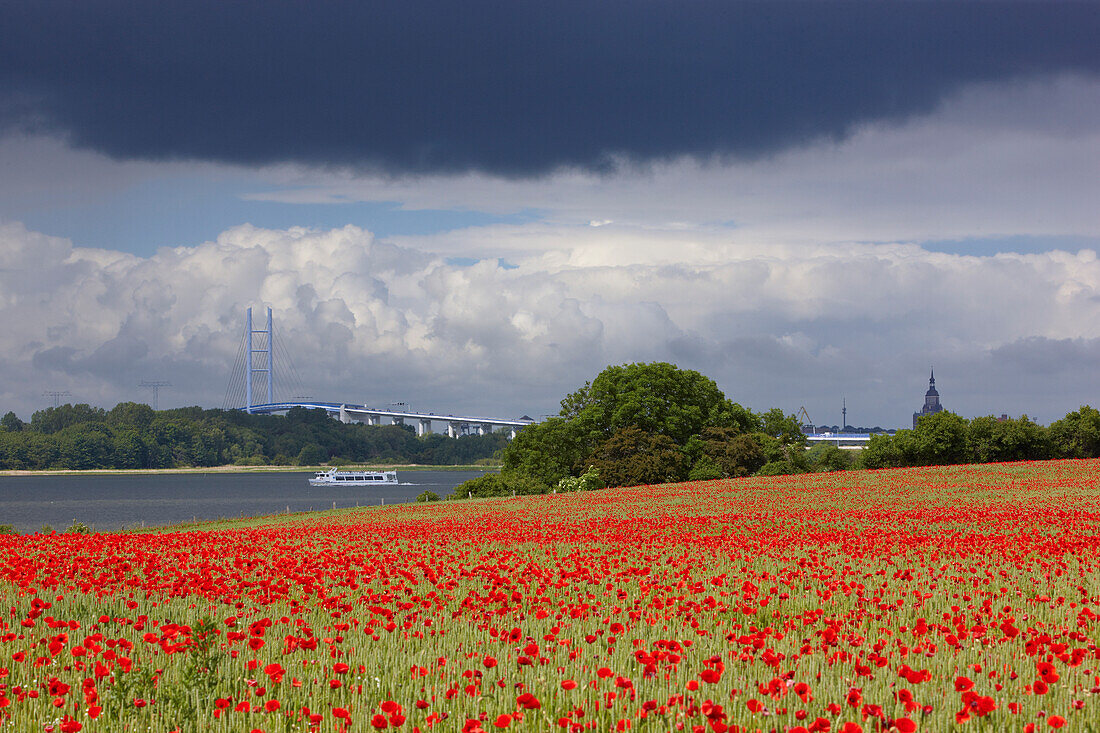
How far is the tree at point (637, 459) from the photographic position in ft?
229

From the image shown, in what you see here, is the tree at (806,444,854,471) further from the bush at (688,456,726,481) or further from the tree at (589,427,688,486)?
the tree at (589,427,688,486)

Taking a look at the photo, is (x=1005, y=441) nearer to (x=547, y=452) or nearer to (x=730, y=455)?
(x=730, y=455)

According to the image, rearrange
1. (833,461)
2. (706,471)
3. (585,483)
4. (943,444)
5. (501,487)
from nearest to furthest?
(706,471) → (585,483) → (501,487) → (943,444) → (833,461)

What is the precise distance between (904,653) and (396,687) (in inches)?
178

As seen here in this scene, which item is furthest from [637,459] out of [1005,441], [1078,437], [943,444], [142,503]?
[142,503]

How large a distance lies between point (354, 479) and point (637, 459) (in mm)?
117608

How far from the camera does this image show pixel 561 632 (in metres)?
10.1

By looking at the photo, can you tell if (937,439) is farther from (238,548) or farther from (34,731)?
(34,731)

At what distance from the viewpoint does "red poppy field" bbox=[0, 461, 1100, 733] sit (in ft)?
22.2

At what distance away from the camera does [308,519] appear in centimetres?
4375

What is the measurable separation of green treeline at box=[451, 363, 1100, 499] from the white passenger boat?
92.9 m

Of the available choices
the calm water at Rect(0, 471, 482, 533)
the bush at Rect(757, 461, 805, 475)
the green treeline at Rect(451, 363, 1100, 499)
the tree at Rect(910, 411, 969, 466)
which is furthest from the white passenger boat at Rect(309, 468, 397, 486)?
the tree at Rect(910, 411, 969, 466)

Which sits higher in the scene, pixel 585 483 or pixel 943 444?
pixel 943 444

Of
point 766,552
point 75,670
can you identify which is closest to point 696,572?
point 766,552
